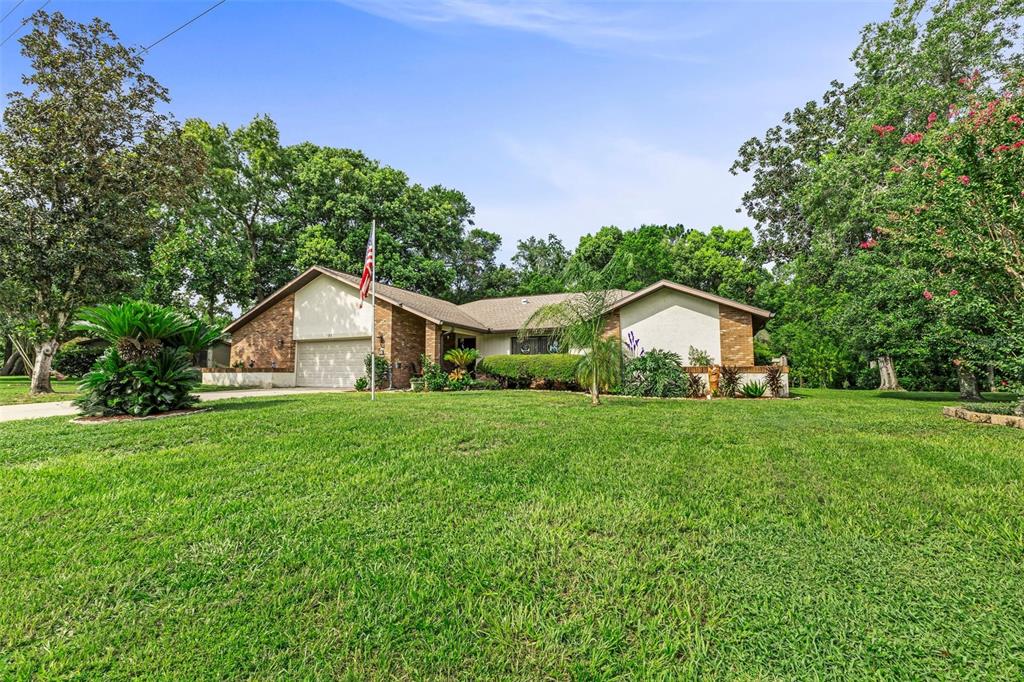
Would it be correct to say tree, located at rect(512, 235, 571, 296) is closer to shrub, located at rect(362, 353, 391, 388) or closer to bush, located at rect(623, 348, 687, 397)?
shrub, located at rect(362, 353, 391, 388)

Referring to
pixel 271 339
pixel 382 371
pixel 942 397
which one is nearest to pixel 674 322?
pixel 942 397

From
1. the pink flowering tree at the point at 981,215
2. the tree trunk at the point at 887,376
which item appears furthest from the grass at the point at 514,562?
the tree trunk at the point at 887,376

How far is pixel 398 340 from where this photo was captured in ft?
54.5

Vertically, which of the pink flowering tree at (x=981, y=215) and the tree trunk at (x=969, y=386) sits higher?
the pink flowering tree at (x=981, y=215)

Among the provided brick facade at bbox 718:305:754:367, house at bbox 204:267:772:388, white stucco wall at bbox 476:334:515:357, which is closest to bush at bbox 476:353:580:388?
house at bbox 204:267:772:388

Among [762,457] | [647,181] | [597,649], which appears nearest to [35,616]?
[597,649]

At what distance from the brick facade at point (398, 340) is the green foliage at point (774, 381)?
40.0 feet

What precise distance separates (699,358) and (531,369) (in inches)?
231

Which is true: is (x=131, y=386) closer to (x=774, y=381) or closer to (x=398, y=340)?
(x=398, y=340)

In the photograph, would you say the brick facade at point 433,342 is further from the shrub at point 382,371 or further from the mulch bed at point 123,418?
the mulch bed at point 123,418

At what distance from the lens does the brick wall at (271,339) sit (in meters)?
18.8

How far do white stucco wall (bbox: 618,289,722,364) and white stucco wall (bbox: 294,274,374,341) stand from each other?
1047cm

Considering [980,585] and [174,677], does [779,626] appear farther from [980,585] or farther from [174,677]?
[174,677]

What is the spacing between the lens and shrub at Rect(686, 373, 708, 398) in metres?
13.0
